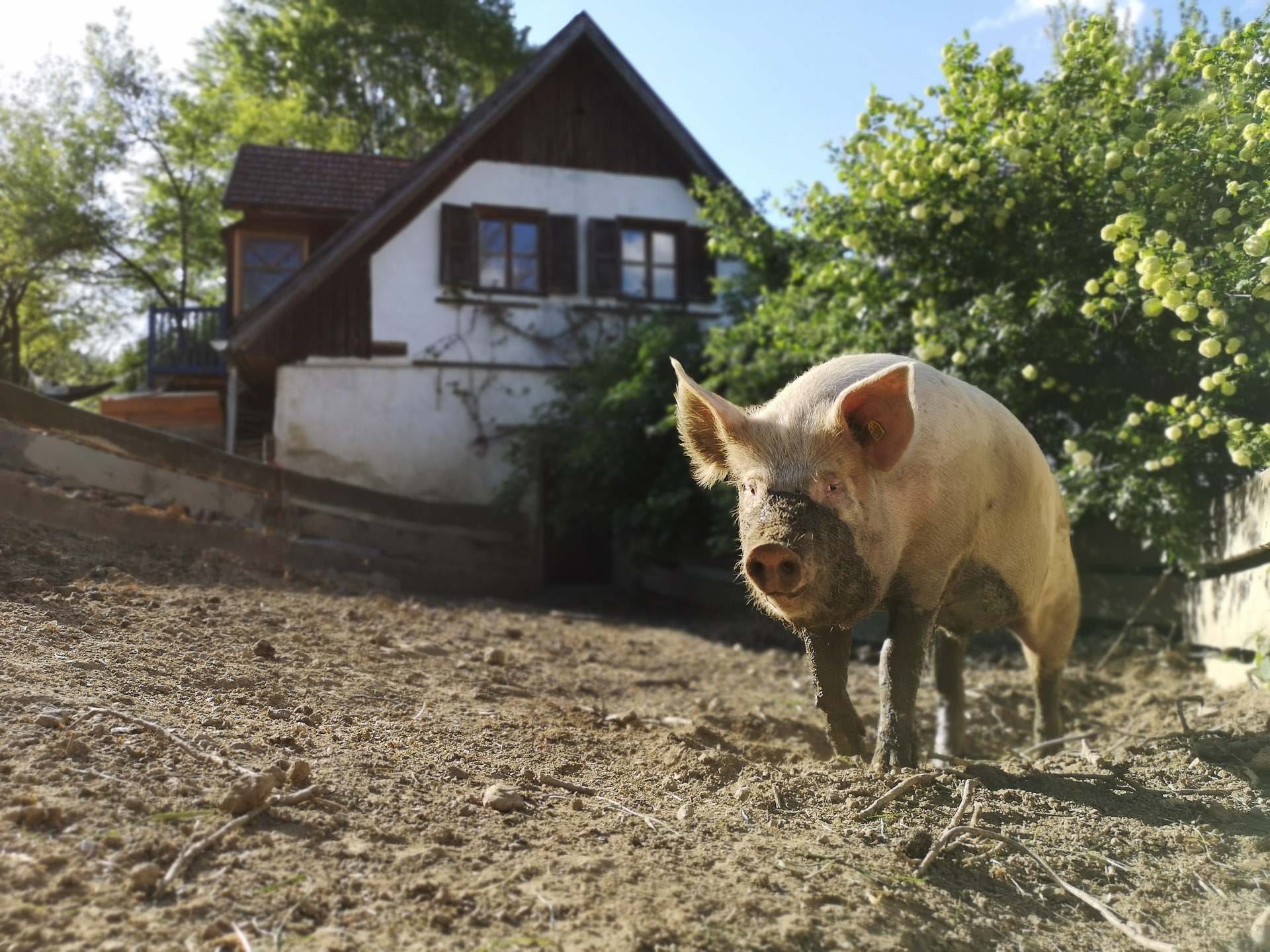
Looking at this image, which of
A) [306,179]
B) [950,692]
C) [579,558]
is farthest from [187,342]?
[950,692]

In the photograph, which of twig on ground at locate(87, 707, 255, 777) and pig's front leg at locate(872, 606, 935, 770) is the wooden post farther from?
Answer: pig's front leg at locate(872, 606, 935, 770)

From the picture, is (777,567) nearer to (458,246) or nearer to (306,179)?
(458,246)

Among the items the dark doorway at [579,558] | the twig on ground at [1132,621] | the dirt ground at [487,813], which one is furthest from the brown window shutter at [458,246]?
the twig on ground at [1132,621]

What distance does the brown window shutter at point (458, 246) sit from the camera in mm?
13531

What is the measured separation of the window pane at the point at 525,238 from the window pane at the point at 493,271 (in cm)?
26

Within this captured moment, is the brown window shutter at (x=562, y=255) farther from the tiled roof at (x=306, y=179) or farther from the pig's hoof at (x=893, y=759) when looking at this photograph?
the pig's hoof at (x=893, y=759)

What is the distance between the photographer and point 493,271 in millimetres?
14023

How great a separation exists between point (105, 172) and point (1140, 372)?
26.1m

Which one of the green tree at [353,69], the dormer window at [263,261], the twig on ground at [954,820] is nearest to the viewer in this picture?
the twig on ground at [954,820]

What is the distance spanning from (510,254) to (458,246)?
0.83 metres

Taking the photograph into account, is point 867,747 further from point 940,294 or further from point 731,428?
point 940,294

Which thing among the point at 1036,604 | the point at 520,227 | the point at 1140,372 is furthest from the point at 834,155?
the point at 520,227

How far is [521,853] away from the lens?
8.18 feet

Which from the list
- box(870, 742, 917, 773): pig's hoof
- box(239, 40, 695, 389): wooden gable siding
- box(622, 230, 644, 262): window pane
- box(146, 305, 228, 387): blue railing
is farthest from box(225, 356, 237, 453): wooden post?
box(870, 742, 917, 773): pig's hoof
